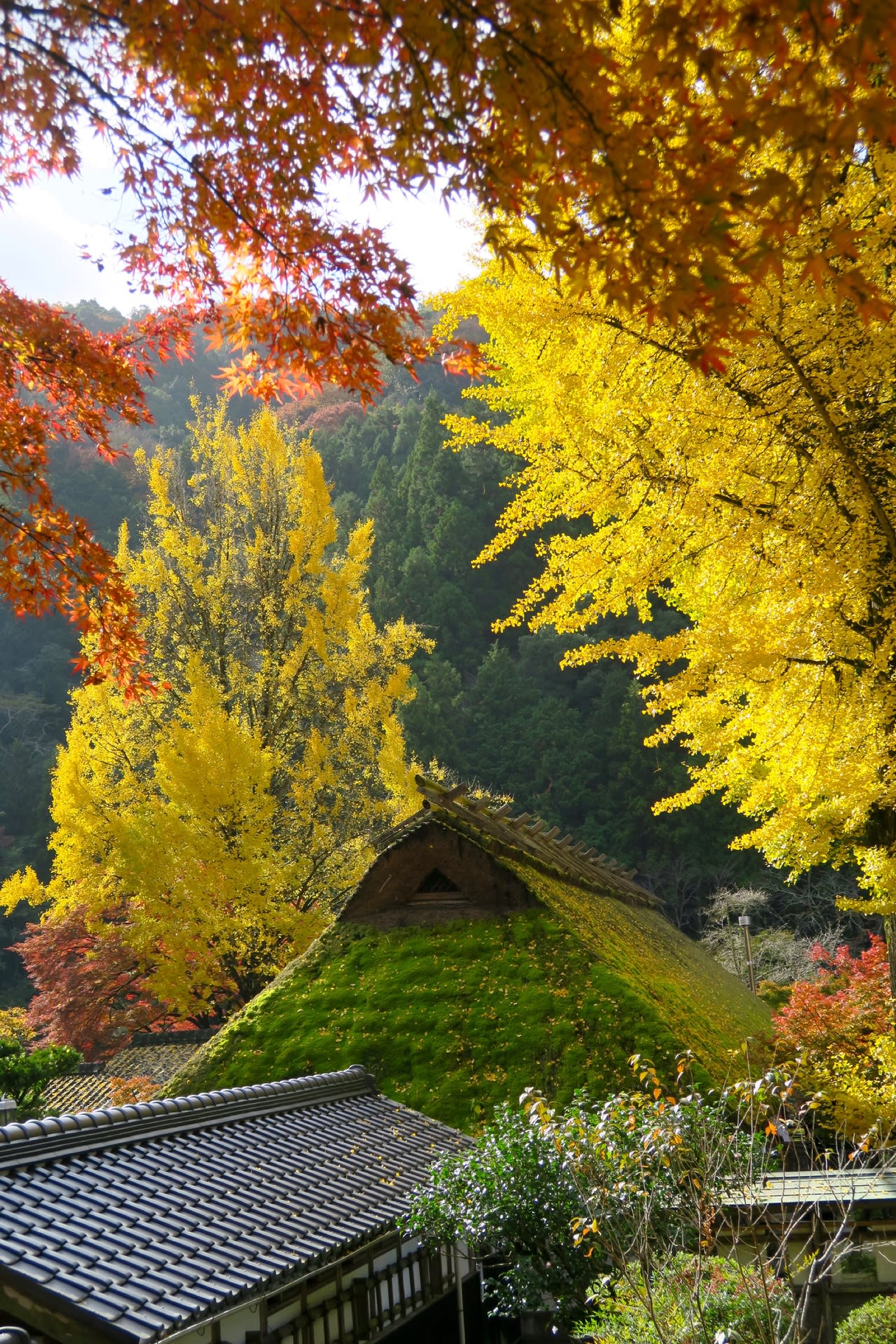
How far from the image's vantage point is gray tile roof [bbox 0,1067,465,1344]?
3338 millimetres

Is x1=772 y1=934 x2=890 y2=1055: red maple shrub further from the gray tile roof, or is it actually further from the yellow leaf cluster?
the gray tile roof

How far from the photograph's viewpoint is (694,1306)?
142 inches

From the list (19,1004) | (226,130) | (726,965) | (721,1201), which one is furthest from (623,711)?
(226,130)

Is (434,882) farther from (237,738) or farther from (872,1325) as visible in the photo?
(872,1325)

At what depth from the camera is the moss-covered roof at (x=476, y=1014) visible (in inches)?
268

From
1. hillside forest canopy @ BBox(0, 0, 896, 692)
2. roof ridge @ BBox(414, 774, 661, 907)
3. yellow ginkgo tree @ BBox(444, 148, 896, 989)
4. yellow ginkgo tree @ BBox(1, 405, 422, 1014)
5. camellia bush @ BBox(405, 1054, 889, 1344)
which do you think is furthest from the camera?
yellow ginkgo tree @ BBox(1, 405, 422, 1014)

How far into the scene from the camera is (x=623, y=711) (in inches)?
892

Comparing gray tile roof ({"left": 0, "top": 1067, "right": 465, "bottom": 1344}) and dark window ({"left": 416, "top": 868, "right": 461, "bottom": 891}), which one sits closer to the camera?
gray tile roof ({"left": 0, "top": 1067, "right": 465, "bottom": 1344})

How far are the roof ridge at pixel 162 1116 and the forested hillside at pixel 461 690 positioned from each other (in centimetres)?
1416

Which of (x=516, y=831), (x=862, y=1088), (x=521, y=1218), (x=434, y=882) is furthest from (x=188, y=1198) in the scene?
(x=516, y=831)

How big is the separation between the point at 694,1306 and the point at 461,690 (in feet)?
66.0

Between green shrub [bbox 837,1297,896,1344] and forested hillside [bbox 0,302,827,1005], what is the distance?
15937 mm

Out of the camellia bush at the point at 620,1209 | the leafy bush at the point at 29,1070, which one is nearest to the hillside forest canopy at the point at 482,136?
the camellia bush at the point at 620,1209

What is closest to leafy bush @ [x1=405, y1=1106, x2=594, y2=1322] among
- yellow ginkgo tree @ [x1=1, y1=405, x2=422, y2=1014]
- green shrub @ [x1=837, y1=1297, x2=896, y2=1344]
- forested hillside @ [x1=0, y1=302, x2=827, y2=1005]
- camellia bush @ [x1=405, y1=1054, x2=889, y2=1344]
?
camellia bush @ [x1=405, y1=1054, x2=889, y2=1344]
